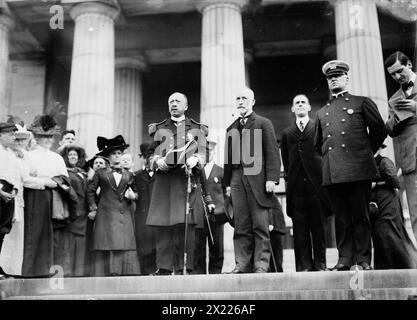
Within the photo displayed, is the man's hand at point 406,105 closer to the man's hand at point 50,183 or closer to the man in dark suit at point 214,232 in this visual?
the man in dark suit at point 214,232

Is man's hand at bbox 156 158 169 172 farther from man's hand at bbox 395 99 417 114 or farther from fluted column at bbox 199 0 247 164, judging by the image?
fluted column at bbox 199 0 247 164

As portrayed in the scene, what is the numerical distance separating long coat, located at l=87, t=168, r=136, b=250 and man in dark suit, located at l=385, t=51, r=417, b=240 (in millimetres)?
3658

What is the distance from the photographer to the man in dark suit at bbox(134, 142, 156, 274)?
8344 millimetres

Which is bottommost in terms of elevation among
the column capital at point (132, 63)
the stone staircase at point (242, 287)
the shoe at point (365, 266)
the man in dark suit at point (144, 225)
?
the stone staircase at point (242, 287)

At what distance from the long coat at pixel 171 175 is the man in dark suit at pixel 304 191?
1072 mm

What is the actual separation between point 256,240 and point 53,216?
2.70 metres

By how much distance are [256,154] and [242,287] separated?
1.66m

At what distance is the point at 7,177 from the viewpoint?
6535 millimetres

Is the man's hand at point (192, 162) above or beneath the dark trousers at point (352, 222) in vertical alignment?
above

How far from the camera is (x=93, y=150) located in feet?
39.1

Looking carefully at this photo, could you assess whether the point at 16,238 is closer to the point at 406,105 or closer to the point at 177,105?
the point at 177,105

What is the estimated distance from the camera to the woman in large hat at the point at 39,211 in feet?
22.5

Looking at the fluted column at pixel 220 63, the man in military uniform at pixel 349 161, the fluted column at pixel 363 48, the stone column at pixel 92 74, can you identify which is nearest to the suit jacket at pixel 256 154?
the man in military uniform at pixel 349 161
